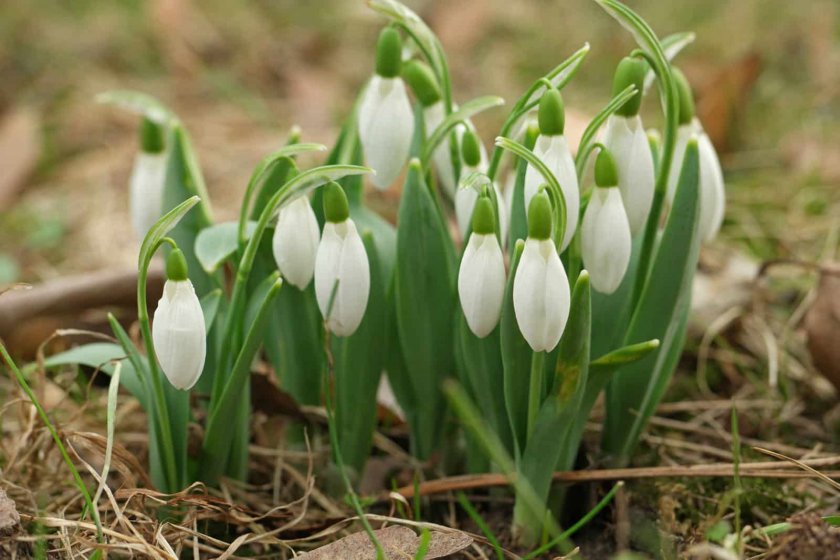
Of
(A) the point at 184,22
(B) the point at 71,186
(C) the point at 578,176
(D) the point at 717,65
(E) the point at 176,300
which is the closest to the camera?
(E) the point at 176,300

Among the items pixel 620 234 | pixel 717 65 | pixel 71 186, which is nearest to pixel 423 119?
pixel 620 234

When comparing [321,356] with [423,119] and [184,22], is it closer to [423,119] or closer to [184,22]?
[423,119]

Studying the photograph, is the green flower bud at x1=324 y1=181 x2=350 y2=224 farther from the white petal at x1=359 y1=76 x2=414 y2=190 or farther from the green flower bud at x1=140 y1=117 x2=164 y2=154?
the green flower bud at x1=140 y1=117 x2=164 y2=154

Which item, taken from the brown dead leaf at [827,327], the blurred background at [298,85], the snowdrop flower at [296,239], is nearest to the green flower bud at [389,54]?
the snowdrop flower at [296,239]

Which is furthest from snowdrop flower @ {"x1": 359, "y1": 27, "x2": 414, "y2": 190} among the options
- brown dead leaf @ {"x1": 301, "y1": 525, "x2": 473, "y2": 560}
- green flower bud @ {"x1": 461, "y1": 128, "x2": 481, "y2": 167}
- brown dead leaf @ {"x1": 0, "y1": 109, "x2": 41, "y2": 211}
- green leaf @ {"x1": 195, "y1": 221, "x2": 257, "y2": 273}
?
brown dead leaf @ {"x1": 0, "y1": 109, "x2": 41, "y2": 211}

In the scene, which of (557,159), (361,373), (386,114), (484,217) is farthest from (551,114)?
(361,373)

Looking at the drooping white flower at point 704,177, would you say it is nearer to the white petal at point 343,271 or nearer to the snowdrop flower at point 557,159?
the snowdrop flower at point 557,159
